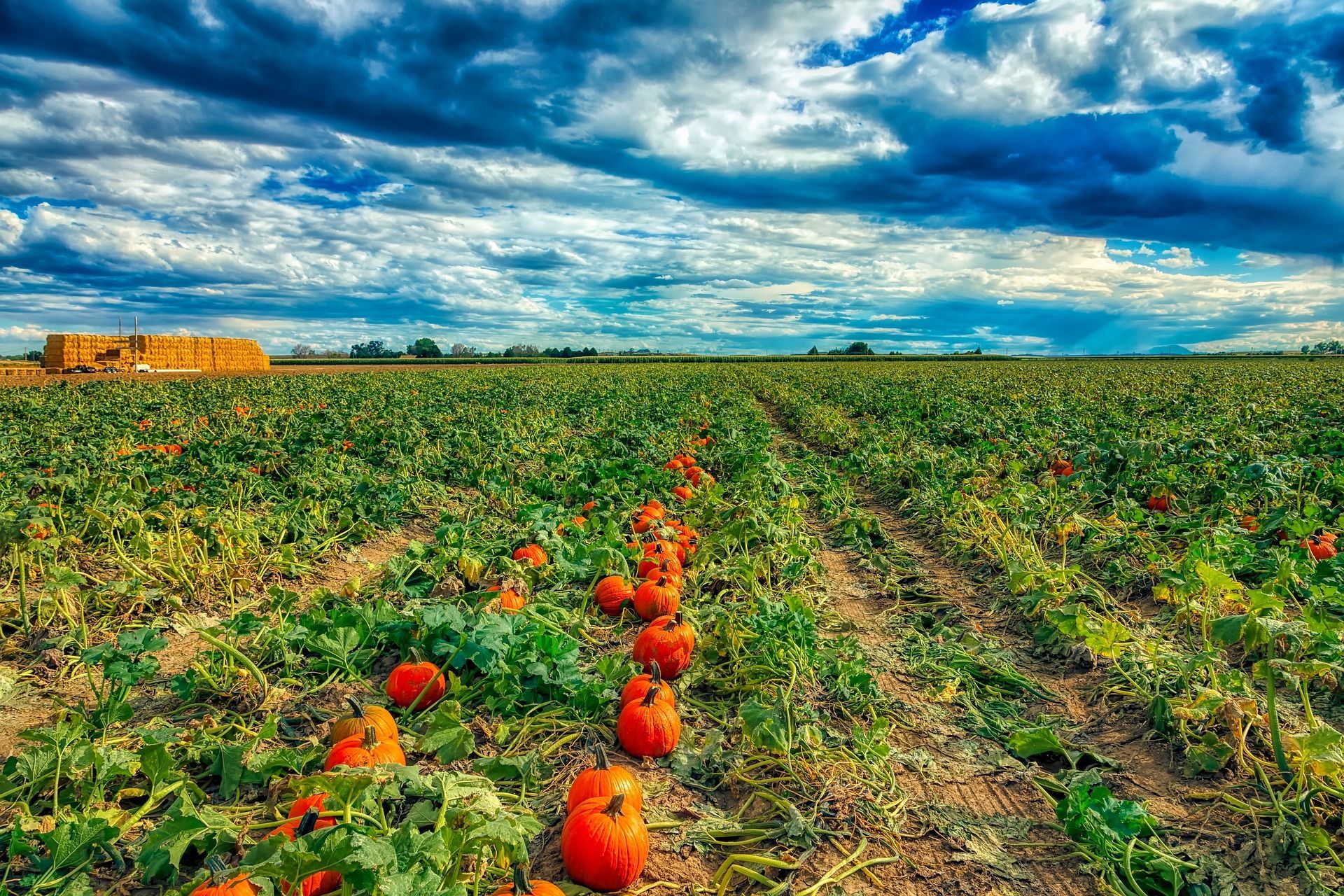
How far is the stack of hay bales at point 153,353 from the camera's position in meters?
48.3

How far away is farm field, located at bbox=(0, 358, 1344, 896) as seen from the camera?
105 inches

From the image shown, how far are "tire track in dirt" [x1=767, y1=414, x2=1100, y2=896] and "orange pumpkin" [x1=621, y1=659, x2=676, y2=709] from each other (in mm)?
1216

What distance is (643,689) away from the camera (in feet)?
12.1

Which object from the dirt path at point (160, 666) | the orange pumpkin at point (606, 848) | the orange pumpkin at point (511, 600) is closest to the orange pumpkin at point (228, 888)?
the orange pumpkin at point (606, 848)

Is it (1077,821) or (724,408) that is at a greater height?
(724,408)

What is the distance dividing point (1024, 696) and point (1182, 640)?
1.52 meters

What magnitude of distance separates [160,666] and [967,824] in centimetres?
493

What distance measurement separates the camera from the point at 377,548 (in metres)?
7.53

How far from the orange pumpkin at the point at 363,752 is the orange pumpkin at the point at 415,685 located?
2.28 ft

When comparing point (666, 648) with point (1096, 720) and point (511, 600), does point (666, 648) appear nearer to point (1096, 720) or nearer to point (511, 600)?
point (511, 600)

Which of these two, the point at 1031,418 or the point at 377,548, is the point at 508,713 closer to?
the point at 377,548

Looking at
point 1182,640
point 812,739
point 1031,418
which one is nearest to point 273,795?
point 812,739

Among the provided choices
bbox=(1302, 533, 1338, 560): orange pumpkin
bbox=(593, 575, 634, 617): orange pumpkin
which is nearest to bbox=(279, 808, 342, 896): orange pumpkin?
bbox=(593, 575, 634, 617): orange pumpkin

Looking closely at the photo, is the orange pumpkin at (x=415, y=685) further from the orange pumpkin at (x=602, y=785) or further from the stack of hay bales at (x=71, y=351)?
the stack of hay bales at (x=71, y=351)
